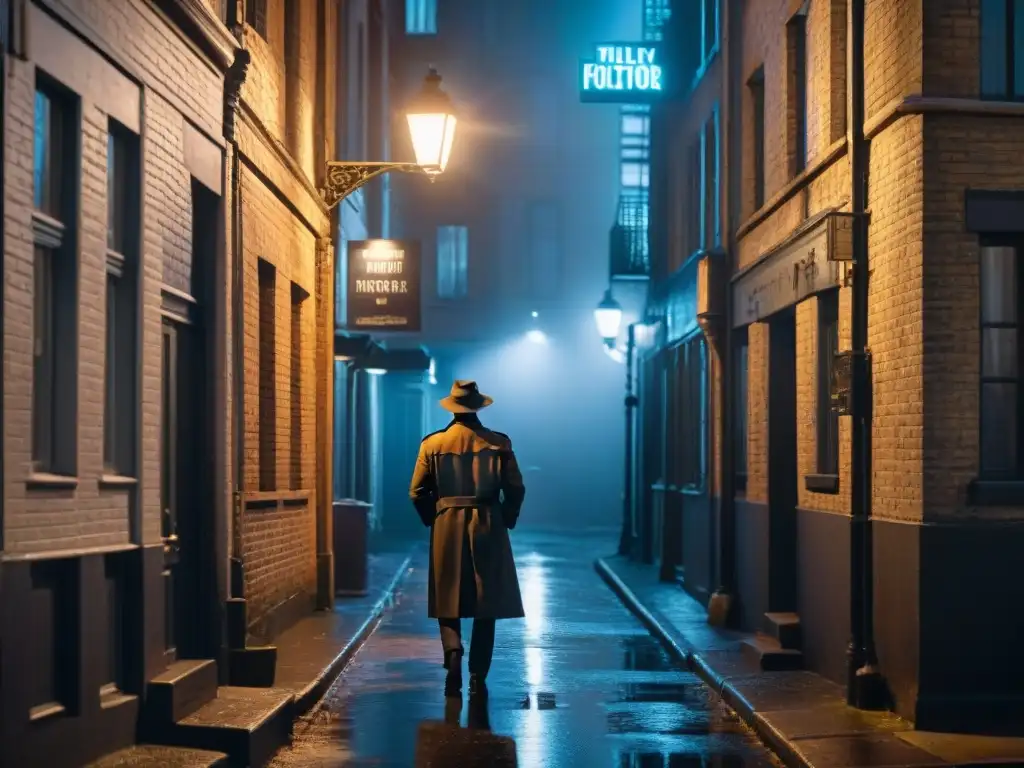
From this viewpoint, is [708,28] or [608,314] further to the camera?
[608,314]

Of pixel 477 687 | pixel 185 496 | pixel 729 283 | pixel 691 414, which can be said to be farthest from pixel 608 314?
pixel 185 496

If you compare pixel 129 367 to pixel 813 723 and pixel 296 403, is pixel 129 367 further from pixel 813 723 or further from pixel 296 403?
pixel 296 403

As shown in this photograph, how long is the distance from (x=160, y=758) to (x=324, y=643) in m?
5.57

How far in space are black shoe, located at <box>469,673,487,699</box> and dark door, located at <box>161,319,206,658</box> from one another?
6.11 feet

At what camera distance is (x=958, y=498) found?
10023 millimetres

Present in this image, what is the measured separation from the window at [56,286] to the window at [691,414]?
11.8 metres

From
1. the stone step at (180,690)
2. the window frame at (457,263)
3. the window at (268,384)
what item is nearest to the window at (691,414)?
the window at (268,384)

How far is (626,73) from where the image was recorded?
74.6 feet

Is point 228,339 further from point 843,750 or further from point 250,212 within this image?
point 843,750

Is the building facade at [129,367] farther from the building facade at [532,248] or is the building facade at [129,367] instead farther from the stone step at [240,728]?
the building facade at [532,248]

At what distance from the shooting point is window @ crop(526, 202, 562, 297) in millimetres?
42031

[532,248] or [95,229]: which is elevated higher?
[532,248]

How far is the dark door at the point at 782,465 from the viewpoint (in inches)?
579

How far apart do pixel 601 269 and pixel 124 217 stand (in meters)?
33.0
